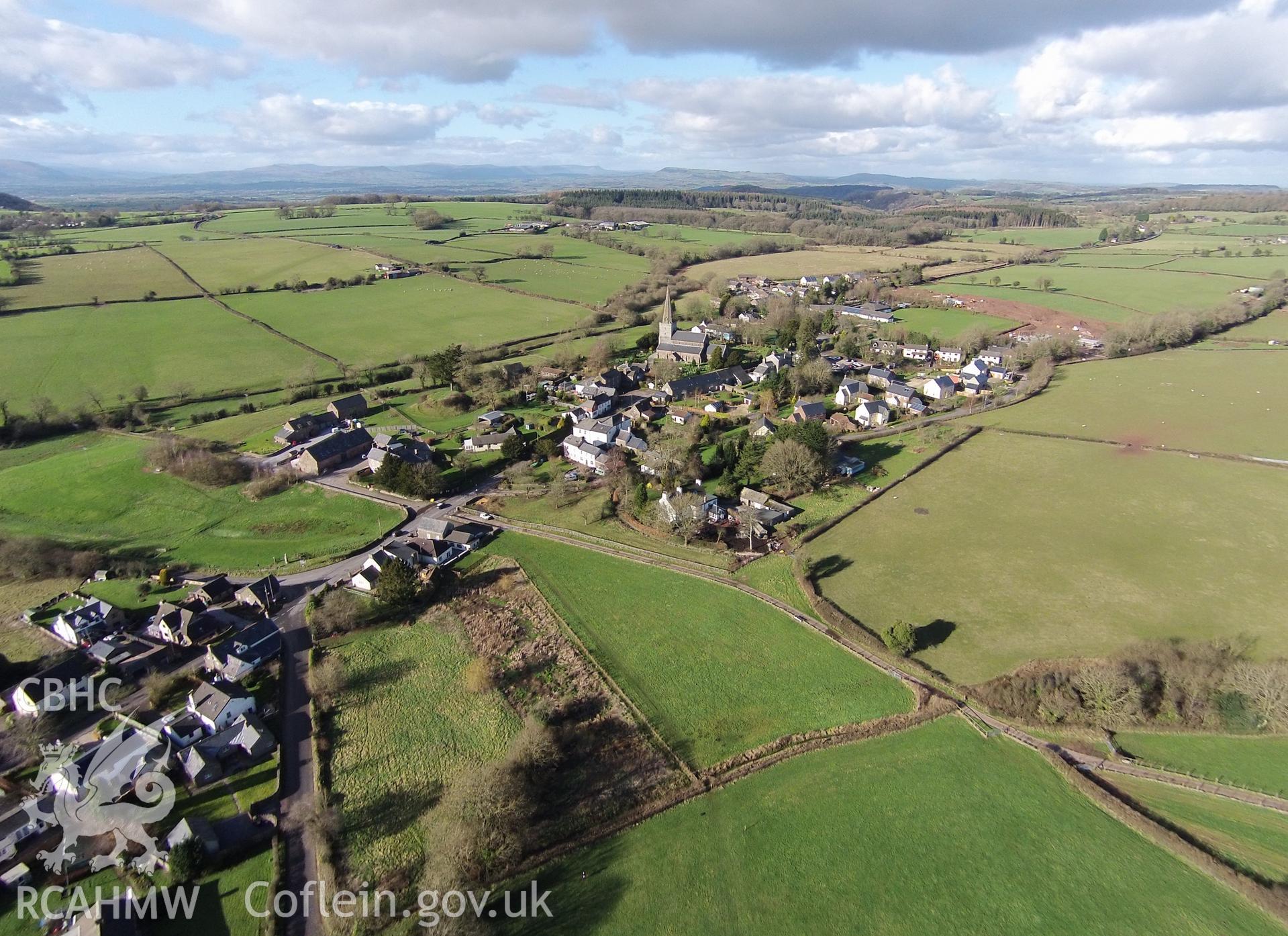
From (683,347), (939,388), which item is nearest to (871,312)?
(939,388)

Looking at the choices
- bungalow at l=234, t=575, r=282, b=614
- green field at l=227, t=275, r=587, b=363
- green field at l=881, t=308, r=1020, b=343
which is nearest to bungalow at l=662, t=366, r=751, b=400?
green field at l=881, t=308, r=1020, b=343

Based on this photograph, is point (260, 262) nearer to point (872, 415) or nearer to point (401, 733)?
point (872, 415)

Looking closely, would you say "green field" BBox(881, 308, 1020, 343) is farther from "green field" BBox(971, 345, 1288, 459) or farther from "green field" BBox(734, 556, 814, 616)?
"green field" BBox(734, 556, 814, 616)

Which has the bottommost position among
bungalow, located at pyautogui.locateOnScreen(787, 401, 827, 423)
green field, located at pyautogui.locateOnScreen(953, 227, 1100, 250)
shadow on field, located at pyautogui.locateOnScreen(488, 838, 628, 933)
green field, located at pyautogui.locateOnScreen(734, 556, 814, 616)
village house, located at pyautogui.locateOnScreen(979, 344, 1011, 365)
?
shadow on field, located at pyautogui.locateOnScreen(488, 838, 628, 933)

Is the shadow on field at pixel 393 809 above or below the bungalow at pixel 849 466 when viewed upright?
below

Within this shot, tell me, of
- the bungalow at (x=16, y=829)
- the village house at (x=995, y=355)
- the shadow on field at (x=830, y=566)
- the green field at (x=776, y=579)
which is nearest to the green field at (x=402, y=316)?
the village house at (x=995, y=355)

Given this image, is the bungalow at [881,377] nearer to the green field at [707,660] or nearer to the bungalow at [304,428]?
the green field at [707,660]
